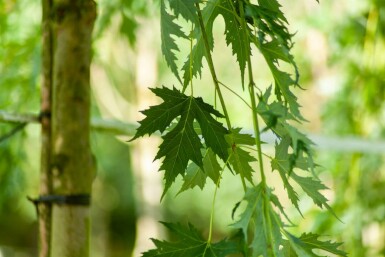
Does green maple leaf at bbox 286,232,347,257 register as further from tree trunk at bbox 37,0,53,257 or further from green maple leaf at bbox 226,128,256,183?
tree trunk at bbox 37,0,53,257

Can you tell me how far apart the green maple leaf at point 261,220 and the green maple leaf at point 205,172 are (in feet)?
0.21

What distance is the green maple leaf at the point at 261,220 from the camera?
354mm

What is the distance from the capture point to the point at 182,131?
398mm

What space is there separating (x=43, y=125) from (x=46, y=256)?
0.12 meters

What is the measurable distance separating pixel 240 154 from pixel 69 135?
24 cm

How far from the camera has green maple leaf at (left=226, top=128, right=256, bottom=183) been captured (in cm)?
42

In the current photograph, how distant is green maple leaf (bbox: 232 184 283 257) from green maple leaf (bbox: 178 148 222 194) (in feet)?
0.21

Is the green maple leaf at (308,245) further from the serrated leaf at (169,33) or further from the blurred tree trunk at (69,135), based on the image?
the blurred tree trunk at (69,135)

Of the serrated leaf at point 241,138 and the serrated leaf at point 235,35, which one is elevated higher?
the serrated leaf at point 235,35

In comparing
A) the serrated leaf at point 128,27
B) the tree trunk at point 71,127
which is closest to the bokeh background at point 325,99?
the serrated leaf at point 128,27

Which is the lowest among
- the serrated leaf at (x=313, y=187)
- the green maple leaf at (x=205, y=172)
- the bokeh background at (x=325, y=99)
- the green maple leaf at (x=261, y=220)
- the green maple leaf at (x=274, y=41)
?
the green maple leaf at (x=261, y=220)

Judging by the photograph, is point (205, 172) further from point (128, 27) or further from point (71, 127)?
point (128, 27)

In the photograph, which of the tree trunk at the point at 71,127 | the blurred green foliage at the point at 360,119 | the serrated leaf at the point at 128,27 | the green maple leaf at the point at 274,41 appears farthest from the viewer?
the blurred green foliage at the point at 360,119

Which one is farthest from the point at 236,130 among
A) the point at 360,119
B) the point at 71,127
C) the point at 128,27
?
the point at 360,119
